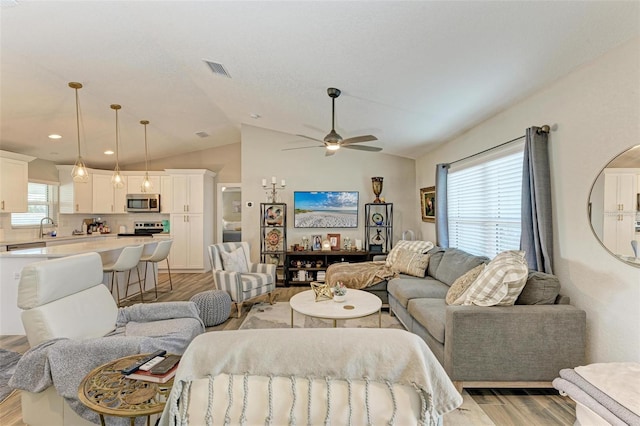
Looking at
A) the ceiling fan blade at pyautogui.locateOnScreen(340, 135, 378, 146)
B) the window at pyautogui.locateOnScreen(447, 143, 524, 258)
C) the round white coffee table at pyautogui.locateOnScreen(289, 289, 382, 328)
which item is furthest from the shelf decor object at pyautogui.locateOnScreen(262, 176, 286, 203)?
the window at pyautogui.locateOnScreen(447, 143, 524, 258)

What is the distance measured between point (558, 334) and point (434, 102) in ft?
7.70

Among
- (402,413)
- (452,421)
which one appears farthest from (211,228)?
(402,413)

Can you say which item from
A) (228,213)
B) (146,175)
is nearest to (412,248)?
(146,175)

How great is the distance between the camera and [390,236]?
5.89m

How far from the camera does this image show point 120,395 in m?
1.33

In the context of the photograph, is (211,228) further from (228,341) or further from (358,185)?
(228,341)

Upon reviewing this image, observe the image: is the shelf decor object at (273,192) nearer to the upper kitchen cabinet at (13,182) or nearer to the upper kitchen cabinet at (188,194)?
the upper kitchen cabinet at (188,194)

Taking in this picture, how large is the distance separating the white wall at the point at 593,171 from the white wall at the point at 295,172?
3.35 metres

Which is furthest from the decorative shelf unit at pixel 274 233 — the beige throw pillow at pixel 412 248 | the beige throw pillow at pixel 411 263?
the beige throw pillow at pixel 411 263

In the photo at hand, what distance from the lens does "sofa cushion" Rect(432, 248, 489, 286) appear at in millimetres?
3283

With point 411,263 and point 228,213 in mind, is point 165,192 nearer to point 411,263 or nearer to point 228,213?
point 228,213

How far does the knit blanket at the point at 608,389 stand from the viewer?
144 cm

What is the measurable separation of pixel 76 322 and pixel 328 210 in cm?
432

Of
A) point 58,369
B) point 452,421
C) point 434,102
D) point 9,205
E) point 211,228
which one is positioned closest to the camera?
point 58,369
